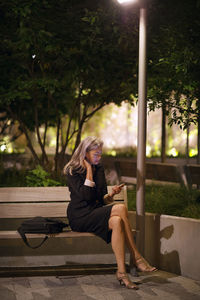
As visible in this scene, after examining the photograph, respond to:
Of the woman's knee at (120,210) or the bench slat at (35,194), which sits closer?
the woman's knee at (120,210)

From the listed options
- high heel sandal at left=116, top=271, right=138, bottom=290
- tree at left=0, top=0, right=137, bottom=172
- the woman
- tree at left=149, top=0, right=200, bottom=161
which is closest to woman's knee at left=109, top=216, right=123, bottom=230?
the woman

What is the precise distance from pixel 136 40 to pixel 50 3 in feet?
5.84

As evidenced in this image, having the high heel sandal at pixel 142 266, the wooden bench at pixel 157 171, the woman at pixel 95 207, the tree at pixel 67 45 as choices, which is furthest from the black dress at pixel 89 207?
the wooden bench at pixel 157 171

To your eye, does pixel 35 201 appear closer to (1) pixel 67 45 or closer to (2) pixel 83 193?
(2) pixel 83 193

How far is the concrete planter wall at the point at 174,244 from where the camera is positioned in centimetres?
605

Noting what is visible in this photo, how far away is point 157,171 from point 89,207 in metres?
5.10

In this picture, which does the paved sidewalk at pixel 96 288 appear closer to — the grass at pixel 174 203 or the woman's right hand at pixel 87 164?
the grass at pixel 174 203

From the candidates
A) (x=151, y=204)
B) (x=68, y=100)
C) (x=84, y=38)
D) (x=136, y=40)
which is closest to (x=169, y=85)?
(x=151, y=204)

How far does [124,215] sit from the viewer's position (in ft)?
19.3

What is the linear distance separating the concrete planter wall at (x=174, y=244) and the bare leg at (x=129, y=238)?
0.47m

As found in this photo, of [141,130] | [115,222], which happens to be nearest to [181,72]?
[141,130]

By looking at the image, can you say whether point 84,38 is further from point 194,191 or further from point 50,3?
point 194,191

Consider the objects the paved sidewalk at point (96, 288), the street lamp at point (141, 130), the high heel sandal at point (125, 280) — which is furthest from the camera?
the street lamp at point (141, 130)

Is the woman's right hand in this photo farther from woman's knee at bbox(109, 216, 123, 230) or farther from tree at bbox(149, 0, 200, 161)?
tree at bbox(149, 0, 200, 161)
